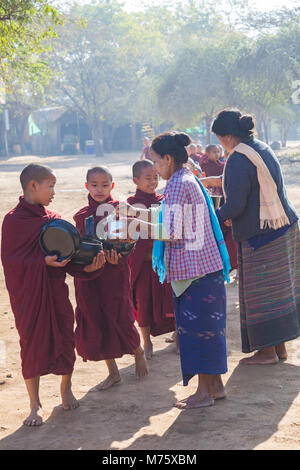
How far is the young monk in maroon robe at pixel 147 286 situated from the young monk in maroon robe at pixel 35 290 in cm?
117

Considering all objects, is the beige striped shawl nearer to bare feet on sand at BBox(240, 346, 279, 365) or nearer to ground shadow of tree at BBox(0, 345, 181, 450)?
bare feet on sand at BBox(240, 346, 279, 365)

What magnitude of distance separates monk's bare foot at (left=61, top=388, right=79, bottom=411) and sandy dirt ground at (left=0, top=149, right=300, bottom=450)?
4 centimetres

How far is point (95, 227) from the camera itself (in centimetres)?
440

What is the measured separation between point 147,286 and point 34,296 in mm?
1408

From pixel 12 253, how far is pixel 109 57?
45174 millimetres

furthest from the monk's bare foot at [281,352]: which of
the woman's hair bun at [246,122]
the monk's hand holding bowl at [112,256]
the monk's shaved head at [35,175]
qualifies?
the monk's shaved head at [35,175]

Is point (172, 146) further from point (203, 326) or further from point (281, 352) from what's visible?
point (281, 352)

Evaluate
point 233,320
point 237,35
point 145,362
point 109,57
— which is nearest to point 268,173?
point 145,362

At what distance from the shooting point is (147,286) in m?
5.10

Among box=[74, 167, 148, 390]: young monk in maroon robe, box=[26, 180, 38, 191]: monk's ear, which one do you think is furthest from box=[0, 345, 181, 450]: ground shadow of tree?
box=[26, 180, 38, 191]: monk's ear

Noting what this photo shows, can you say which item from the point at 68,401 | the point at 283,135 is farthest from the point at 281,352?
the point at 283,135

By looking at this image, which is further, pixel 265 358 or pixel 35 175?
pixel 265 358

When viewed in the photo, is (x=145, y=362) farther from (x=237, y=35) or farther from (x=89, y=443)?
(x=237, y=35)

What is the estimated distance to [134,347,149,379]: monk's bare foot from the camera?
4621mm
